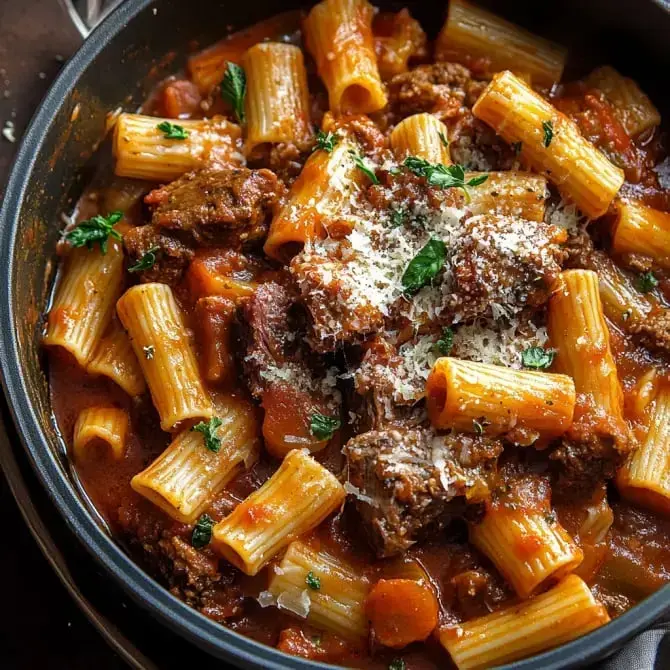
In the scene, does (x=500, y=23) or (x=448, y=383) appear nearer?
(x=448, y=383)

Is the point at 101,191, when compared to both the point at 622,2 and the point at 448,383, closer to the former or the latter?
the point at 448,383

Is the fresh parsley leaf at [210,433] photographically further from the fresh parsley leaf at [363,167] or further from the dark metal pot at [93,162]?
the fresh parsley leaf at [363,167]

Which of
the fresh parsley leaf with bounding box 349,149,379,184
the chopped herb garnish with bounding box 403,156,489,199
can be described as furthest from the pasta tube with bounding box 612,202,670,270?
the fresh parsley leaf with bounding box 349,149,379,184

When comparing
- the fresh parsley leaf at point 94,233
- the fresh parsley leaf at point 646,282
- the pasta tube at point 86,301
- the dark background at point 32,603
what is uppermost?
the fresh parsley leaf at point 646,282

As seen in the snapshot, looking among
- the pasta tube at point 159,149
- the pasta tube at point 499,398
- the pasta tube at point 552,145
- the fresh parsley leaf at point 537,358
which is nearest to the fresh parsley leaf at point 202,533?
the pasta tube at point 499,398

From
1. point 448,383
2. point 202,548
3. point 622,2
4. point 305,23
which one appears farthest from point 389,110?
point 202,548

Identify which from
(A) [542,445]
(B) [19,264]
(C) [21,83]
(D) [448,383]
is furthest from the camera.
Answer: (C) [21,83]
